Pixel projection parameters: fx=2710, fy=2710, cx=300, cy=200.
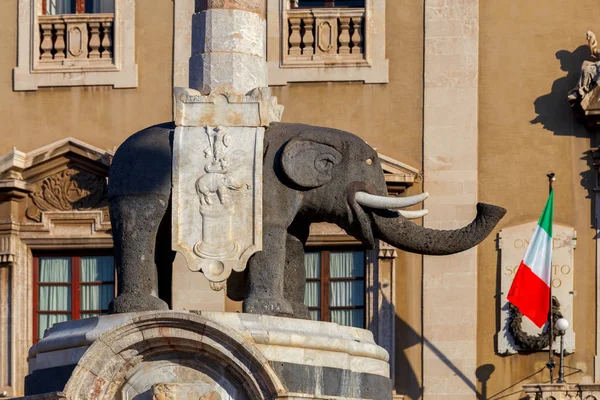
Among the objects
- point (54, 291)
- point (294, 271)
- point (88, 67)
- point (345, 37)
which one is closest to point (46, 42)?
point (88, 67)

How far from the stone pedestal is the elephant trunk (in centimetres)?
115

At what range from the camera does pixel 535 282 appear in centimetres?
3075

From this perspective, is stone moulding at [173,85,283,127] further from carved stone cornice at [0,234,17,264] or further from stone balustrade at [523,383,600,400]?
carved stone cornice at [0,234,17,264]

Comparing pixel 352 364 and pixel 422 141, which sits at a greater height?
pixel 422 141

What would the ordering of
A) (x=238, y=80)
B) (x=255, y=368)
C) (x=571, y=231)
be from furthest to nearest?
(x=571, y=231)
(x=238, y=80)
(x=255, y=368)

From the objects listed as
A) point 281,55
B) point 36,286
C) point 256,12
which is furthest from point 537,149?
point 256,12

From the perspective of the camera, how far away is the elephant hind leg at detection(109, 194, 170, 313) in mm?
21375

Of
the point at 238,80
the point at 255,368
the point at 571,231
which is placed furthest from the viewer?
the point at 571,231

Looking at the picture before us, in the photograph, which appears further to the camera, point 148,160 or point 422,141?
point 422,141

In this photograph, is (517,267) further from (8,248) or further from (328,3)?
(8,248)

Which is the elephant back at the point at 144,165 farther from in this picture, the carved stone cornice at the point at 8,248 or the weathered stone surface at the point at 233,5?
the carved stone cornice at the point at 8,248

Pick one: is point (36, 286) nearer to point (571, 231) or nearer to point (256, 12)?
point (571, 231)

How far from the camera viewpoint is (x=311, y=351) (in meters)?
20.9

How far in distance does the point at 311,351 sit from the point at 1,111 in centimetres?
1276
